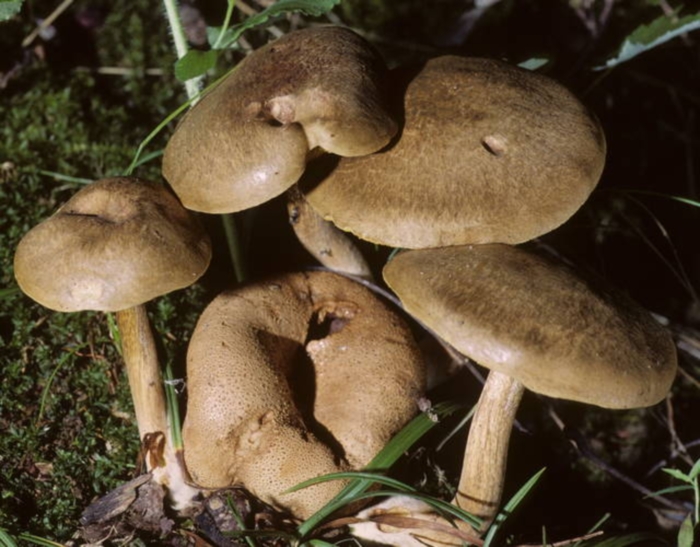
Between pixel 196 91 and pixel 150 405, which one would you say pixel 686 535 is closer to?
pixel 150 405

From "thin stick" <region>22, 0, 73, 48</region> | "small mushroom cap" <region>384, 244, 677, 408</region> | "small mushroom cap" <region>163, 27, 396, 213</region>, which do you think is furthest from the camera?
"thin stick" <region>22, 0, 73, 48</region>

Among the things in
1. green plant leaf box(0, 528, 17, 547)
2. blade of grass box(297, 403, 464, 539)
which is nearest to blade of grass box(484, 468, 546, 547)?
blade of grass box(297, 403, 464, 539)

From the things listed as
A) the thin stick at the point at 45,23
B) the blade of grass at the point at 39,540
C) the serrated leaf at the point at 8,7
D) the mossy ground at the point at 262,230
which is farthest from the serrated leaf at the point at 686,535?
the thin stick at the point at 45,23

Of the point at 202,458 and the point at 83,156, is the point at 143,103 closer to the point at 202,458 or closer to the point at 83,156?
the point at 83,156

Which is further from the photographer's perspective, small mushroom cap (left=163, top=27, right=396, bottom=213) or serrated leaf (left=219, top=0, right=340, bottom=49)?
serrated leaf (left=219, top=0, right=340, bottom=49)

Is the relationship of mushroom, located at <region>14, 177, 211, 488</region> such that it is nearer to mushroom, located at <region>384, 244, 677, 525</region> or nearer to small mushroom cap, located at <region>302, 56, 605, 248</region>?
small mushroom cap, located at <region>302, 56, 605, 248</region>

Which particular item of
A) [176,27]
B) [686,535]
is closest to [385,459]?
[686,535]

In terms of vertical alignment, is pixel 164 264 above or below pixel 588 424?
above

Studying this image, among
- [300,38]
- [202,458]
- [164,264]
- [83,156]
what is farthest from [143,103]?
[202,458]
